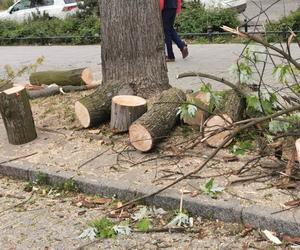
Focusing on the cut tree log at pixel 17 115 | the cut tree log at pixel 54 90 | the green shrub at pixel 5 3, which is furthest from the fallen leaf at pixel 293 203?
the green shrub at pixel 5 3

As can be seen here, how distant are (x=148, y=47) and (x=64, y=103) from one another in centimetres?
175

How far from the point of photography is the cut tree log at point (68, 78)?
863 centimetres

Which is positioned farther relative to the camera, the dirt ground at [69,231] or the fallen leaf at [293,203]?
the fallen leaf at [293,203]

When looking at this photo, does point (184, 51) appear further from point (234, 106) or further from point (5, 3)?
point (5, 3)

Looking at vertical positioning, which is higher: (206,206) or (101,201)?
(206,206)

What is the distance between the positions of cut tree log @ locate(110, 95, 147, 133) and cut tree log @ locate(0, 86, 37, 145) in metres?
0.95

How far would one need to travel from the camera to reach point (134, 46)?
21.7 feet

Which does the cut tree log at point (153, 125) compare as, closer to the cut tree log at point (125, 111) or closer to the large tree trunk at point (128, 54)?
the cut tree log at point (125, 111)

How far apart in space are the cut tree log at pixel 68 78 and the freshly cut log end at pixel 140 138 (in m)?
3.26

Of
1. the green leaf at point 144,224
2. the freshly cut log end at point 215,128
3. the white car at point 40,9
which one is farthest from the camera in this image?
the white car at point 40,9

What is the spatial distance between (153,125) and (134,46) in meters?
1.38

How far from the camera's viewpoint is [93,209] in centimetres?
479

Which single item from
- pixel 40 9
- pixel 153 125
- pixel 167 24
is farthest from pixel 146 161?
pixel 40 9

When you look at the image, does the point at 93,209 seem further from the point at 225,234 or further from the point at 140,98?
the point at 140,98
